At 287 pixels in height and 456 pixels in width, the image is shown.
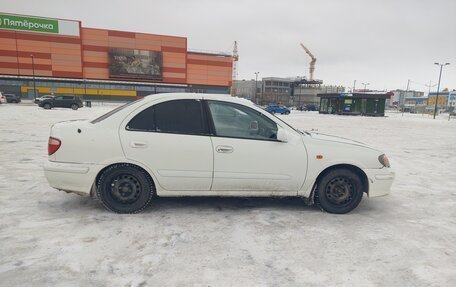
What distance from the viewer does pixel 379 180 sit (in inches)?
167

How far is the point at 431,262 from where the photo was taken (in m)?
3.02

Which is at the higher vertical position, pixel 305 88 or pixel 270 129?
pixel 305 88

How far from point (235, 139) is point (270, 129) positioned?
55cm

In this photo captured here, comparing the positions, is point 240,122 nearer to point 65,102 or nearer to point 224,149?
point 224,149

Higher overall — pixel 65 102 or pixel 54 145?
pixel 65 102

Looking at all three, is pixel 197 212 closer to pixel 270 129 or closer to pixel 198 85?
pixel 270 129

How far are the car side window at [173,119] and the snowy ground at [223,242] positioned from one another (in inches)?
47.6

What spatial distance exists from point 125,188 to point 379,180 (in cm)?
371

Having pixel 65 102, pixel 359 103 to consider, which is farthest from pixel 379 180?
pixel 359 103

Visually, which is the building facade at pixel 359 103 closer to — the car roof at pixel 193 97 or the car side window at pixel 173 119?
the car roof at pixel 193 97

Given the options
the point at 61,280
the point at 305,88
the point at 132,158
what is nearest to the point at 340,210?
the point at 132,158

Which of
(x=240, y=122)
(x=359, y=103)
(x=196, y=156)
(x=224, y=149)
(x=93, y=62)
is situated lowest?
(x=196, y=156)

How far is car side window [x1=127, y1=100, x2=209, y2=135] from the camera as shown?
3.95 metres

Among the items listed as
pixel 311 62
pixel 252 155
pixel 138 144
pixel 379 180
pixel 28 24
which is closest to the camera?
pixel 138 144
